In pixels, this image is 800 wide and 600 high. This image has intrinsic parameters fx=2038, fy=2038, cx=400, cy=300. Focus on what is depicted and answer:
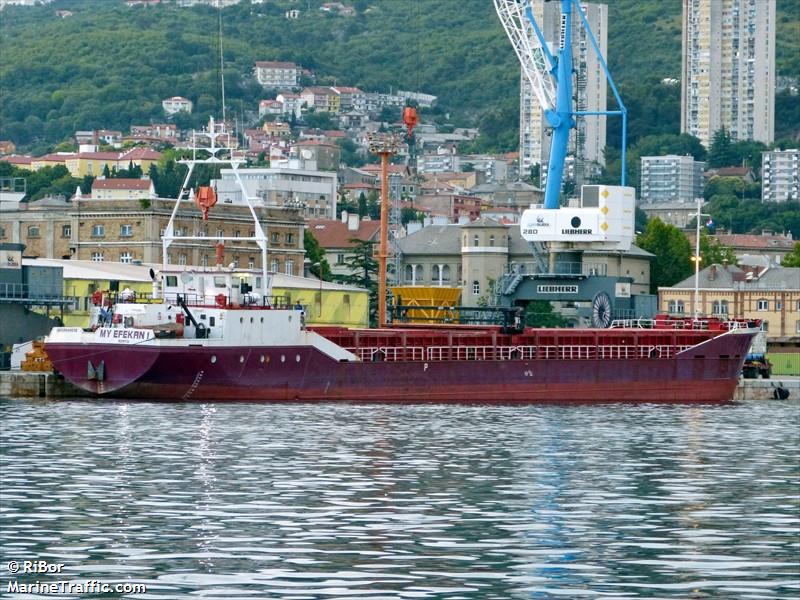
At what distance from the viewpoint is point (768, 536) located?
34344 millimetres

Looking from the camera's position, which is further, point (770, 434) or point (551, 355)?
point (551, 355)

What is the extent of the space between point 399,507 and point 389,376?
117 feet

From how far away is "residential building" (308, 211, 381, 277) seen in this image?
15975cm

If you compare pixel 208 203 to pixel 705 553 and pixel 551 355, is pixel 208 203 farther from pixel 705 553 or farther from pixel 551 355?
pixel 705 553

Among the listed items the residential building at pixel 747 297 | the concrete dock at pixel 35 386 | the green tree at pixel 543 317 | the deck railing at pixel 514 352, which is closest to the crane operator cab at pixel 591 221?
the deck railing at pixel 514 352

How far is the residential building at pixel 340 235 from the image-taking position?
15975cm

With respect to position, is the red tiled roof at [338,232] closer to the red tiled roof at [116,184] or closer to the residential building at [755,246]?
the red tiled roof at [116,184]

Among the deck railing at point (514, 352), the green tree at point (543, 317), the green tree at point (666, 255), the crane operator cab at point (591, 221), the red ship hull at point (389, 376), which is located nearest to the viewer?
the red ship hull at point (389, 376)

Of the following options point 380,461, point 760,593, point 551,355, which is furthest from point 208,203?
point 760,593

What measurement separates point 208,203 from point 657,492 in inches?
1392

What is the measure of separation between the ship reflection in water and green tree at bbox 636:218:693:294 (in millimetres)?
90819

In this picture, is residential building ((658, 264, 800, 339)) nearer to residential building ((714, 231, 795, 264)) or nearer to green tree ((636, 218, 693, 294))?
green tree ((636, 218, 693, 294))

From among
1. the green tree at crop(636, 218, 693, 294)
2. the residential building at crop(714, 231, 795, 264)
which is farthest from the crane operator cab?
the residential building at crop(714, 231, 795, 264)

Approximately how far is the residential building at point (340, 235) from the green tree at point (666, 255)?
21.5 metres
